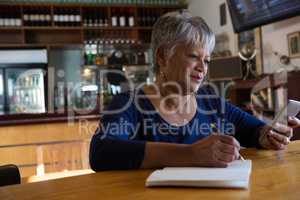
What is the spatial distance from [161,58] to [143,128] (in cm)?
25

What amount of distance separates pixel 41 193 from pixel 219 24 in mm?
4624

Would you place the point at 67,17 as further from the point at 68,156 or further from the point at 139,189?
the point at 139,189

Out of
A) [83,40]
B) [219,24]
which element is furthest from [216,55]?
[83,40]

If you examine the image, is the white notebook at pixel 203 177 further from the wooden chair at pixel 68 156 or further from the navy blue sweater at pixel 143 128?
the wooden chair at pixel 68 156

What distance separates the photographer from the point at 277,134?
1.23 m

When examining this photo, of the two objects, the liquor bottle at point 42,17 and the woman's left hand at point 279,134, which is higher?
the liquor bottle at point 42,17

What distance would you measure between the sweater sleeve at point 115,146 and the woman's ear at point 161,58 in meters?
0.25

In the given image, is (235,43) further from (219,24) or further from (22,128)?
(22,128)

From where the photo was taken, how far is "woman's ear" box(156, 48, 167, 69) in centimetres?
128

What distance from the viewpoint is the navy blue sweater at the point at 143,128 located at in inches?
38.9

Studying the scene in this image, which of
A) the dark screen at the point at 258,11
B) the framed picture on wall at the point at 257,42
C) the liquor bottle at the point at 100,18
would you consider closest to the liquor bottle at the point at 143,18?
the liquor bottle at the point at 100,18

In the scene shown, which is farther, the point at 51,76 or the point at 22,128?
the point at 51,76

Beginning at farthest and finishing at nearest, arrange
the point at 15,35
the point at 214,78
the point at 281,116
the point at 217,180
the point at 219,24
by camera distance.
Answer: the point at 15,35, the point at 219,24, the point at 214,78, the point at 281,116, the point at 217,180

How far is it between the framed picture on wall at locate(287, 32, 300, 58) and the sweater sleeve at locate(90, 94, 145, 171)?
9.37 feet
